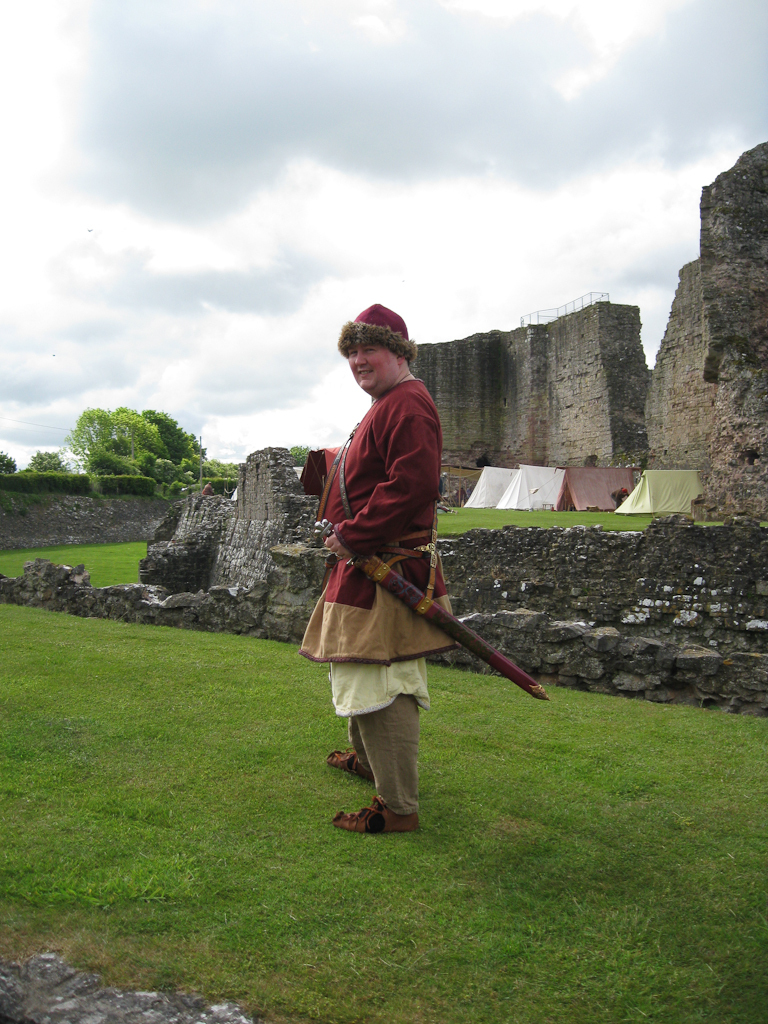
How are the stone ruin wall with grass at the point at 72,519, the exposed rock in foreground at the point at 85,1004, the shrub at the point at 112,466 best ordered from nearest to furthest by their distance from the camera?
the exposed rock in foreground at the point at 85,1004 → the stone ruin wall with grass at the point at 72,519 → the shrub at the point at 112,466

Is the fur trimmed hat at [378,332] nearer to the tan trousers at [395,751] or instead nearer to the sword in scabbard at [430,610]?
the sword in scabbard at [430,610]

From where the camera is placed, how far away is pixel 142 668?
17.9 ft

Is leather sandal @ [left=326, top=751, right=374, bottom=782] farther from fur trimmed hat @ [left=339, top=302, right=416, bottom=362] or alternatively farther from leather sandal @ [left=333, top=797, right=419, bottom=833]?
fur trimmed hat @ [left=339, top=302, right=416, bottom=362]

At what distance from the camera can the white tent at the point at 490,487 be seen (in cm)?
2933

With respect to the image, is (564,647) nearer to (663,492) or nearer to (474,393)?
(663,492)

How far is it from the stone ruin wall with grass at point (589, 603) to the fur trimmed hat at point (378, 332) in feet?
10.4

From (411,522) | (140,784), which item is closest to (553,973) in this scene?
(411,522)

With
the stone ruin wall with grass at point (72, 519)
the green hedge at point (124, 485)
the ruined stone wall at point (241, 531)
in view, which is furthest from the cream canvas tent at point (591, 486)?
the green hedge at point (124, 485)

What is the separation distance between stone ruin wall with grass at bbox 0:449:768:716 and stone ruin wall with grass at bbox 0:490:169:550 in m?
25.3

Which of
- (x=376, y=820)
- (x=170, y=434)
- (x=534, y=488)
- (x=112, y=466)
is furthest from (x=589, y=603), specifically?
(x=170, y=434)

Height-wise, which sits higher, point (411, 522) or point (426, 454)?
point (426, 454)

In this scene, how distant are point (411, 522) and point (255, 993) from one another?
1.87 meters

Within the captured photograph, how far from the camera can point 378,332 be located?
130 inches

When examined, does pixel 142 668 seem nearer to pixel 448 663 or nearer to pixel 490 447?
pixel 448 663
